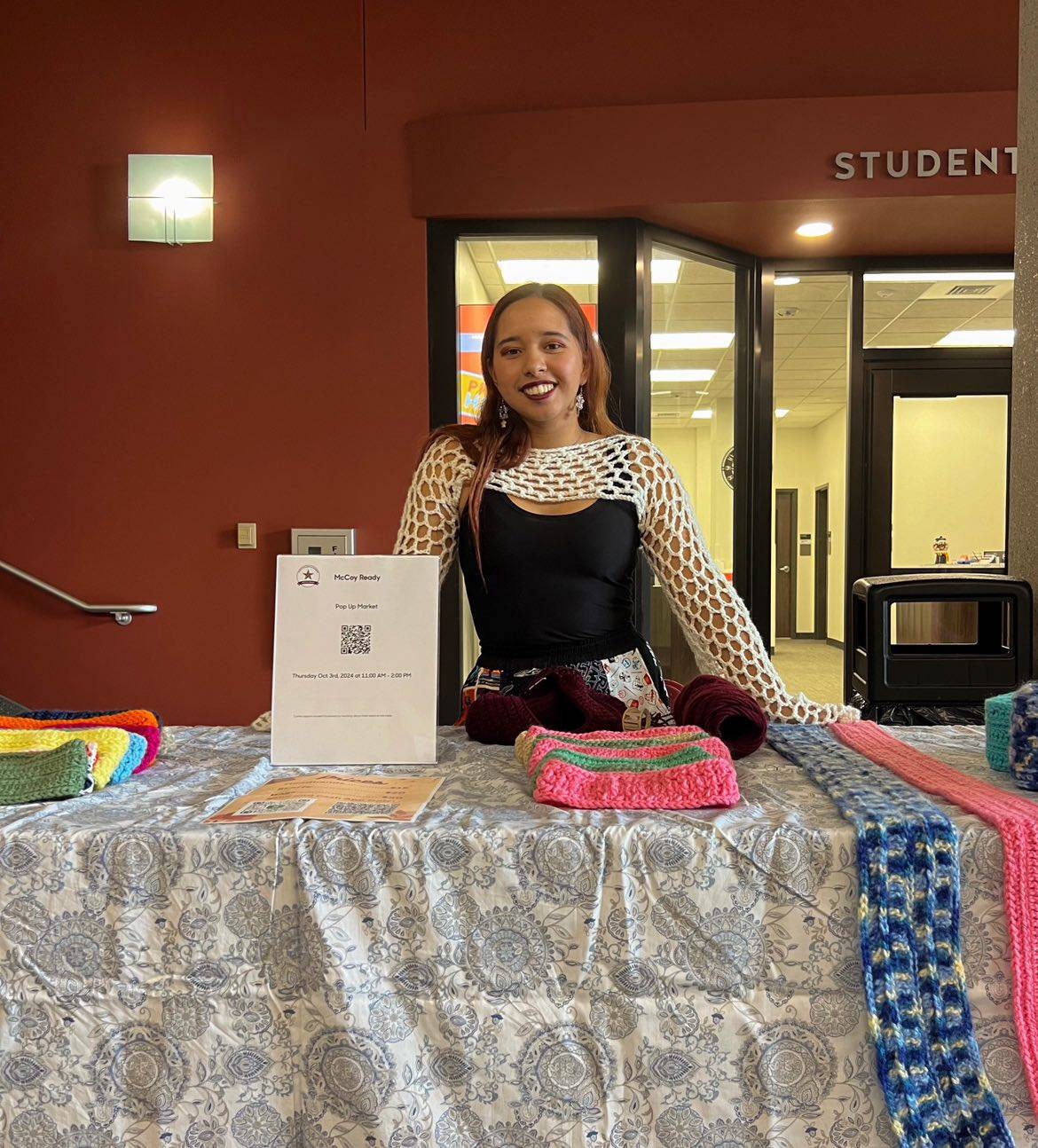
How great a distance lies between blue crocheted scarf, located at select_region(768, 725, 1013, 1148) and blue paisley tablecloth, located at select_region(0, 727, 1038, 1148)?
0.07 ft

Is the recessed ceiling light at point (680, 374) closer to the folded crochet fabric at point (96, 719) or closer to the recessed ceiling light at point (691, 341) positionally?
the recessed ceiling light at point (691, 341)

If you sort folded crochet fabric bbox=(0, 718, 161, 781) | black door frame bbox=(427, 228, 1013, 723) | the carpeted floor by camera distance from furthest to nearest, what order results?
the carpeted floor < black door frame bbox=(427, 228, 1013, 723) < folded crochet fabric bbox=(0, 718, 161, 781)

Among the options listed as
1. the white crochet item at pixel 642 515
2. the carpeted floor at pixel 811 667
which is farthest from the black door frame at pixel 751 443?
the white crochet item at pixel 642 515

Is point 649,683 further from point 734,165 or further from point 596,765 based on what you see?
point 734,165

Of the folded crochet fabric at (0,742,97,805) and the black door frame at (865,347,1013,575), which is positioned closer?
the folded crochet fabric at (0,742,97,805)

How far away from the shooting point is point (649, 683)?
1505 millimetres

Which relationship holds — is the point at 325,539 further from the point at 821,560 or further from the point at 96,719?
the point at 821,560

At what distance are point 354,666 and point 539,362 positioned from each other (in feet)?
→ 2.31

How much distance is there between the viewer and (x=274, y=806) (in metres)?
0.89

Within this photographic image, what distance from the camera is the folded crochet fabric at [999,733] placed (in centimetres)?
99

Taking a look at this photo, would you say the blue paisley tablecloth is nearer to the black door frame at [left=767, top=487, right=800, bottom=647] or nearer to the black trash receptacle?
the black trash receptacle

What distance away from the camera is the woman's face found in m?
1.56

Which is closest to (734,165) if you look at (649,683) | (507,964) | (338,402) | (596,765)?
(338,402)

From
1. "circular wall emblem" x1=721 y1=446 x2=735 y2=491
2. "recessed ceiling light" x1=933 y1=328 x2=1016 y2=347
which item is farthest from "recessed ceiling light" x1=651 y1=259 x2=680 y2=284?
"recessed ceiling light" x1=933 y1=328 x2=1016 y2=347
